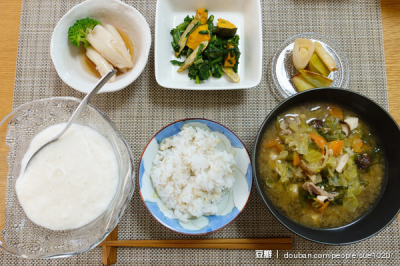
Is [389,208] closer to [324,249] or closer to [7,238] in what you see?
[324,249]

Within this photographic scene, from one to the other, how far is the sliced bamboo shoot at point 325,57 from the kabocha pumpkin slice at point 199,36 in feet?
2.13

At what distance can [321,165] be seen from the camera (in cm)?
160

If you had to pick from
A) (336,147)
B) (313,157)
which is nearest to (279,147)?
(313,157)

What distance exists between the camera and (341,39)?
2.00 meters

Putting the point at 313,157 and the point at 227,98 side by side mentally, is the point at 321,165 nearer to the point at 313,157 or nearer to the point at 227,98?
the point at 313,157

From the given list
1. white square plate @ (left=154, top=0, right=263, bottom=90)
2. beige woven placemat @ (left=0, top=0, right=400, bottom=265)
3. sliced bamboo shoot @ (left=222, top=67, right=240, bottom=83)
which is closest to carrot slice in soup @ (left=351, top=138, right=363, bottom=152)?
beige woven placemat @ (left=0, top=0, right=400, bottom=265)

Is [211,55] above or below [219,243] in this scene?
above

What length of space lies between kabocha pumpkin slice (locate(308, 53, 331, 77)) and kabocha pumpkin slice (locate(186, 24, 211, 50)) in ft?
2.07

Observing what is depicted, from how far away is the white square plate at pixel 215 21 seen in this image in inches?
70.8

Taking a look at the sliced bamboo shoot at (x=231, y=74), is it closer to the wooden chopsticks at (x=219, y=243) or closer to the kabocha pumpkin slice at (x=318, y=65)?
the kabocha pumpkin slice at (x=318, y=65)

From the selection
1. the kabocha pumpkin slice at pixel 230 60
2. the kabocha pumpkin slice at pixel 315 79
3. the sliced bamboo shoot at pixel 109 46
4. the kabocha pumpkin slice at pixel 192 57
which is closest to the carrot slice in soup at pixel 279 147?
the kabocha pumpkin slice at pixel 315 79

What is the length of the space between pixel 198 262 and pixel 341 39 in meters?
1.64

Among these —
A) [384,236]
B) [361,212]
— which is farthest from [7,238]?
[384,236]

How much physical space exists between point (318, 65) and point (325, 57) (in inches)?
2.4
